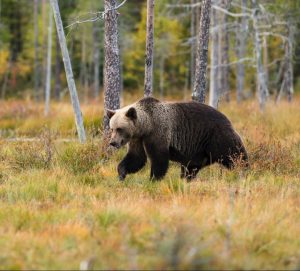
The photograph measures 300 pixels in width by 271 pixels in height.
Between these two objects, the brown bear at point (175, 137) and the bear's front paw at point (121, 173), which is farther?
the bear's front paw at point (121, 173)

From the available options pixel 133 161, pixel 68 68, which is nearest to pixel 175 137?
pixel 133 161

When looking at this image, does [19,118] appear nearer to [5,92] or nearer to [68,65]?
[68,65]

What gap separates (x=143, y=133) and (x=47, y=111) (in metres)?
12.6

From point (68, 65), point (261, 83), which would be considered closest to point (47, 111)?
point (261, 83)

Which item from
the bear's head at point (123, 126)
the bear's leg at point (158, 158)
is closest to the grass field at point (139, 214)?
the bear's leg at point (158, 158)

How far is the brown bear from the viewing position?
8539mm

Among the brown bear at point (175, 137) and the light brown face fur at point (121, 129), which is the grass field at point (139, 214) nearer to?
the brown bear at point (175, 137)

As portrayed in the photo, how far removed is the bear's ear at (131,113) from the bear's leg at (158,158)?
1.44 ft

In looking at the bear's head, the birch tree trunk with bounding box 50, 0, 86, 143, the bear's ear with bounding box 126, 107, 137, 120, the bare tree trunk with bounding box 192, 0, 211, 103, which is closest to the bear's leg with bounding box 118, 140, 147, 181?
the bear's head

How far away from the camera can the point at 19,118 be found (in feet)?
62.0

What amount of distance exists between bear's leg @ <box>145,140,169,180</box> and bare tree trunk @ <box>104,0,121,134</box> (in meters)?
2.34

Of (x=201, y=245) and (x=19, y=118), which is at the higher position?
(x=201, y=245)

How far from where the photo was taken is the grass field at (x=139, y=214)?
4.81 metres

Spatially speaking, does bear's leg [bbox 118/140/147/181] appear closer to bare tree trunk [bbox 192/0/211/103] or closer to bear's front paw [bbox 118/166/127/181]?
bear's front paw [bbox 118/166/127/181]
